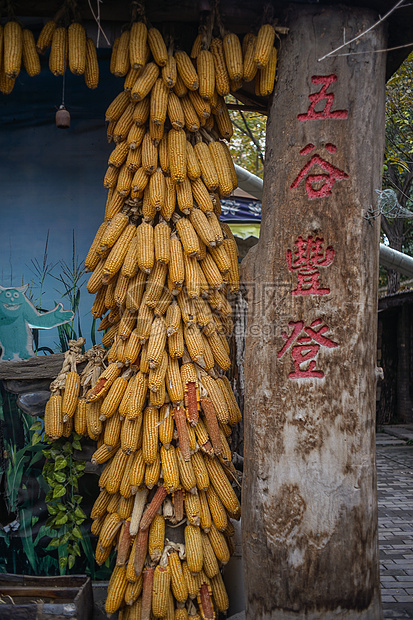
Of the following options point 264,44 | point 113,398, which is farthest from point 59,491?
point 264,44

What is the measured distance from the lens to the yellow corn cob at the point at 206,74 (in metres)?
3.52

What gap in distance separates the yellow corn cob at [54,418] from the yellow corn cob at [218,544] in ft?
4.21

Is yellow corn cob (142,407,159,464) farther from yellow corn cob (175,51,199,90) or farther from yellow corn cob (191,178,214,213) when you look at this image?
yellow corn cob (175,51,199,90)

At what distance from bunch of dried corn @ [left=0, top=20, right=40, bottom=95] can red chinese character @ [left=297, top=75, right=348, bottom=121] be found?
1856 millimetres

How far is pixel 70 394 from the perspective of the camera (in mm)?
3873

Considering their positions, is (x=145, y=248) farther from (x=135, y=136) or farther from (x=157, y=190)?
(x=135, y=136)

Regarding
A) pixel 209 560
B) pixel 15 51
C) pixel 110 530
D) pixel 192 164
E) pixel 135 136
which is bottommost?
pixel 209 560

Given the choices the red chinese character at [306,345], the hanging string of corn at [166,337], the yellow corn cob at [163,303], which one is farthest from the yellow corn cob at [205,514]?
the yellow corn cob at [163,303]

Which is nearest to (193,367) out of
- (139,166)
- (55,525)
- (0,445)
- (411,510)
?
(139,166)

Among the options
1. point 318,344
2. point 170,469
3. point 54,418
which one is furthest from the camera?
point 54,418

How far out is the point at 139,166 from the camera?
12.0 feet

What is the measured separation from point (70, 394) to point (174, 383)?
2.82ft

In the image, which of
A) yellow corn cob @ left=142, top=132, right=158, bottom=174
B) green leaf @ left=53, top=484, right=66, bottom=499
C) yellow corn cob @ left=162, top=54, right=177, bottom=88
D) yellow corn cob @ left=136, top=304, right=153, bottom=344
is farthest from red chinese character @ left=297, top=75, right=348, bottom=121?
green leaf @ left=53, top=484, right=66, bottom=499

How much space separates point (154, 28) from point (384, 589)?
15.9 ft
